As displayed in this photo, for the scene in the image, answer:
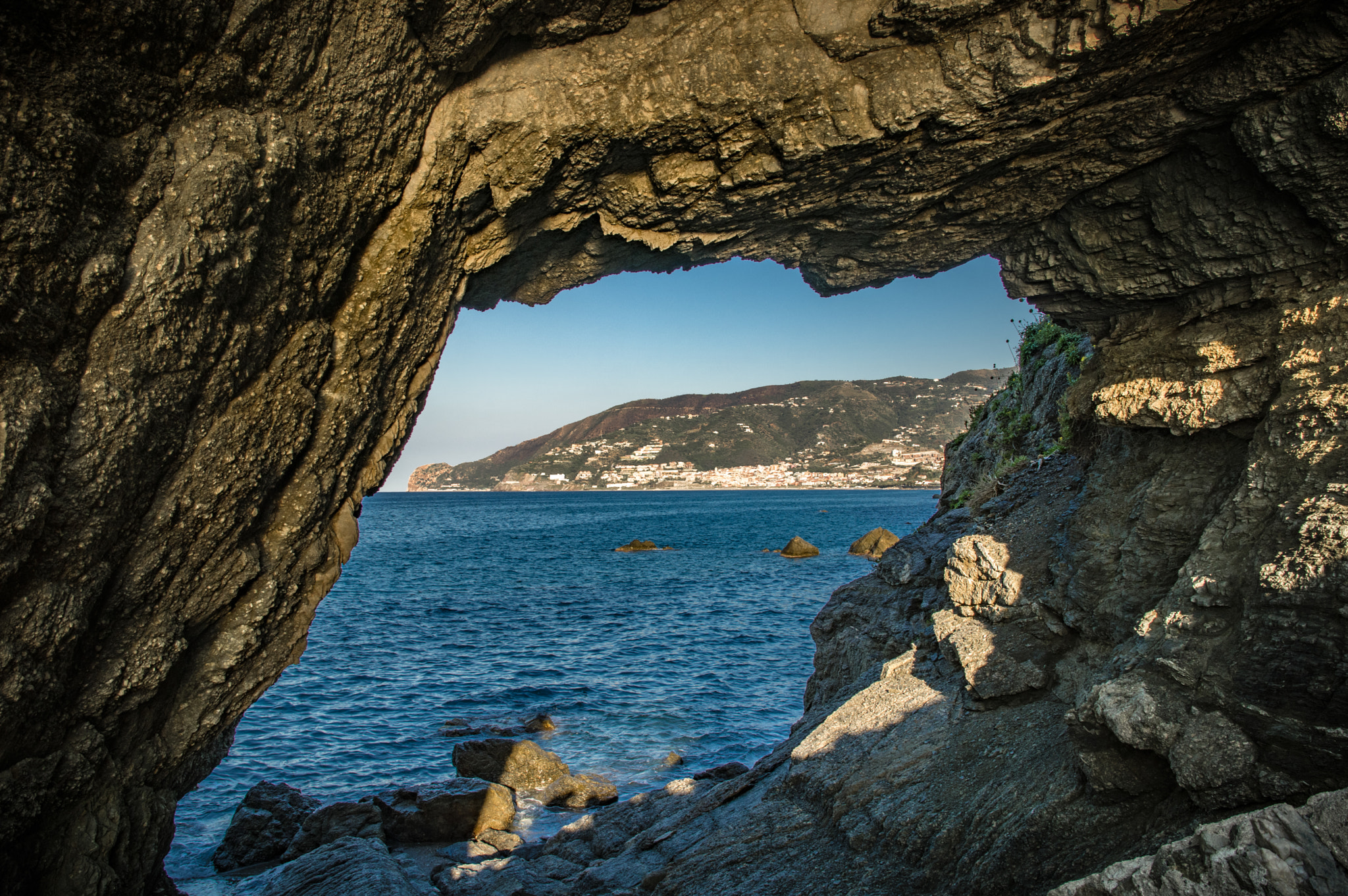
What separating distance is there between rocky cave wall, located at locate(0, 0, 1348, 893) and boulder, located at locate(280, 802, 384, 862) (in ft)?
18.9

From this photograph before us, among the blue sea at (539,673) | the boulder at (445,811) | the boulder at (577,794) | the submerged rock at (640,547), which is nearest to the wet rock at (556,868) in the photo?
the blue sea at (539,673)

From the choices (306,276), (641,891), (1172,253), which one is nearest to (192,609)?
(306,276)

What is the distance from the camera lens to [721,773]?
13.6 metres

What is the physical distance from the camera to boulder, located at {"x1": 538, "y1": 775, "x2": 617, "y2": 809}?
1413cm

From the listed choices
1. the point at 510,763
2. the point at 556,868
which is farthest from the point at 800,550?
the point at 556,868

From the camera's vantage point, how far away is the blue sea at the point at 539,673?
15.5m

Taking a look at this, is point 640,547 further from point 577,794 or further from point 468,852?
point 468,852

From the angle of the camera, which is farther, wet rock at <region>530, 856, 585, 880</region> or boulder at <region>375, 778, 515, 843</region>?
boulder at <region>375, 778, 515, 843</region>

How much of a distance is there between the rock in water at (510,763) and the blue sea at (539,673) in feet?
2.14

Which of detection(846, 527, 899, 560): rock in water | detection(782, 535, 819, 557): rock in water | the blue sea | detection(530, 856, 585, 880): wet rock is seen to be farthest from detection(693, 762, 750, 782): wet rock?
detection(782, 535, 819, 557): rock in water

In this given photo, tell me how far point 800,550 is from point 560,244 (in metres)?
44.0

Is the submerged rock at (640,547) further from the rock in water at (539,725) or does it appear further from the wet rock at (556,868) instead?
the wet rock at (556,868)

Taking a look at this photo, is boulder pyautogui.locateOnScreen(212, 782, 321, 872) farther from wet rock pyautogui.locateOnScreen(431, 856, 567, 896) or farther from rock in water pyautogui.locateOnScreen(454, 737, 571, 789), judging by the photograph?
wet rock pyautogui.locateOnScreen(431, 856, 567, 896)

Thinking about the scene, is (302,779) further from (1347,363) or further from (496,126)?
(1347,363)
